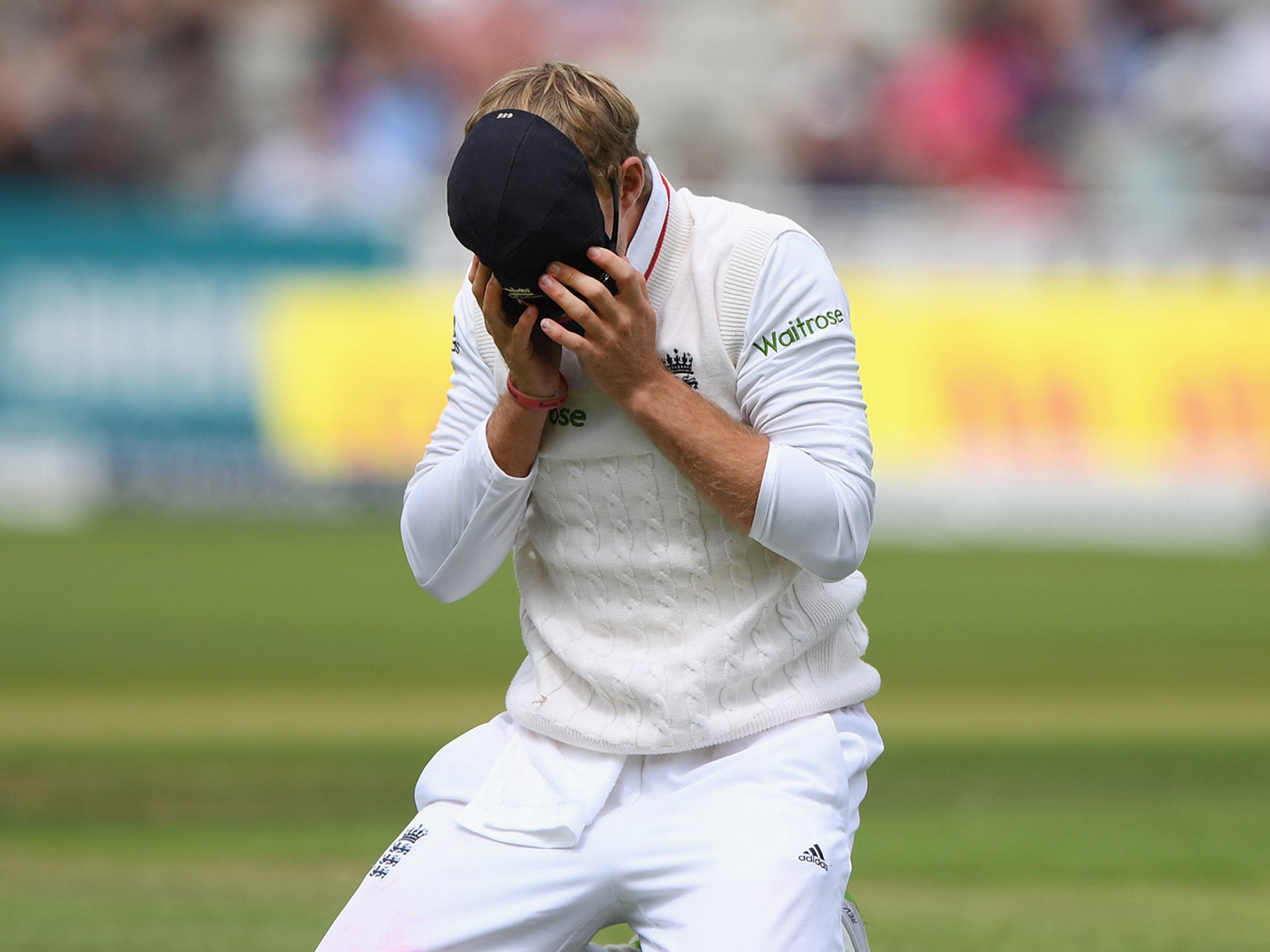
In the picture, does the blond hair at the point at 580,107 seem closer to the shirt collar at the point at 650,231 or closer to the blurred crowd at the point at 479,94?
the shirt collar at the point at 650,231

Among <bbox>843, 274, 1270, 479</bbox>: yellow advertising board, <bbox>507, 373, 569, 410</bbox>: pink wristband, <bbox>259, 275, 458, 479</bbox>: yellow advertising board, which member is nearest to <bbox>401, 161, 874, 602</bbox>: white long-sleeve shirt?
<bbox>507, 373, 569, 410</bbox>: pink wristband

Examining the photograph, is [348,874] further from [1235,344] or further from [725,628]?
[1235,344]

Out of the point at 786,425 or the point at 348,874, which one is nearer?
the point at 786,425

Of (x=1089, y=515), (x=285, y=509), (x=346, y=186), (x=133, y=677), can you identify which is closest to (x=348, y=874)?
(x=133, y=677)

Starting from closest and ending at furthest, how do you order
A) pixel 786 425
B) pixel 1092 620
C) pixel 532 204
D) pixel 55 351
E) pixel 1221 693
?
pixel 532 204 → pixel 786 425 → pixel 1221 693 → pixel 1092 620 → pixel 55 351

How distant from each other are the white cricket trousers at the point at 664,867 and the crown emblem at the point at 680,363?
630mm

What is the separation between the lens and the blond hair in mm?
3039

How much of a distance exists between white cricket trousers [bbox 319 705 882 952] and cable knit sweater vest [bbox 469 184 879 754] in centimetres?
7

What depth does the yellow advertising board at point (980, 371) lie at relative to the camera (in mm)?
15523

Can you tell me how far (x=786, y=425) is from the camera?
10.3ft

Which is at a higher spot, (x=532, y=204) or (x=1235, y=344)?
(x=1235, y=344)

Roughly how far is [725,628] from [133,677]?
737cm

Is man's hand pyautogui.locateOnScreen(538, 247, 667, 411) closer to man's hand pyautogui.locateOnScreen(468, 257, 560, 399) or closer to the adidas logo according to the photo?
man's hand pyautogui.locateOnScreen(468, 257, 560, 399)

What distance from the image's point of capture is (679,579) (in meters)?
3.22
